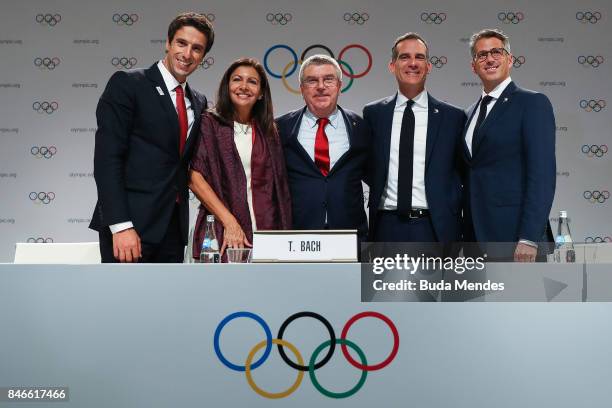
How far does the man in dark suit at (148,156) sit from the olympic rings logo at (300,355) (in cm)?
72

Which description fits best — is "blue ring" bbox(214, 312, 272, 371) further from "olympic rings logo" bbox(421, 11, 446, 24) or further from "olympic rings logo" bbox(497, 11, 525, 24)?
"olympic rings logo" bbox(497, 11, 525, 24)

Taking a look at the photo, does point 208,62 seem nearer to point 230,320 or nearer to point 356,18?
point 356,18

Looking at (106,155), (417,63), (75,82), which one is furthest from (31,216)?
(417,63)

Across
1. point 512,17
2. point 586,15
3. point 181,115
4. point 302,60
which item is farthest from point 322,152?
point 586,15

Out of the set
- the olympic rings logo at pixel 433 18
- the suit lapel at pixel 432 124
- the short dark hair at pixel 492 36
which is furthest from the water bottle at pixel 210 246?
the olympic rings logo at pixel 433 18

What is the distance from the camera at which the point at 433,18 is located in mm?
5496

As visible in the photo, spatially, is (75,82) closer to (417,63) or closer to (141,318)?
(417,63)

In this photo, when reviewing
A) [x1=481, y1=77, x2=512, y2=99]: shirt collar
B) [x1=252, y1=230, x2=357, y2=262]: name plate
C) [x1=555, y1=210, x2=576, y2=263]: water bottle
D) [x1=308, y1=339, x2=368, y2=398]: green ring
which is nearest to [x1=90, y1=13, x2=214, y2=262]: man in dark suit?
[x1=252, y1=230, x2=357, y2=262]: name plate

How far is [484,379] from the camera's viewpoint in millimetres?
1996

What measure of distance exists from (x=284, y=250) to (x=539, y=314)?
2.54 ft

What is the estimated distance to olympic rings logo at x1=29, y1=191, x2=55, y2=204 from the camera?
18.2ft

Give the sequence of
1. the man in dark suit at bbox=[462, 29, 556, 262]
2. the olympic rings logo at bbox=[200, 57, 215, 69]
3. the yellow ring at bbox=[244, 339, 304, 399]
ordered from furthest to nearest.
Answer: the olympic rings logo at bbox=[200, 57, 215, 69] < the man in dark suit at bbox=[462, 29, 556, 262] < the yellow ring at bbox=[244, 339, 304, 399]

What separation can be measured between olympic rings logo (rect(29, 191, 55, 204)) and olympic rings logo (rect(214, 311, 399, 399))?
3.98 meters

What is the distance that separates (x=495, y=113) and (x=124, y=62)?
3.57 metres
